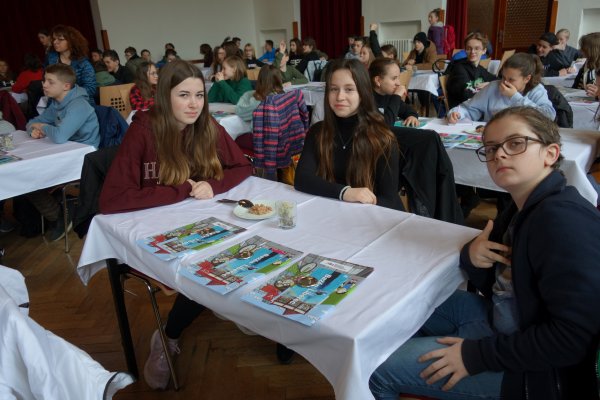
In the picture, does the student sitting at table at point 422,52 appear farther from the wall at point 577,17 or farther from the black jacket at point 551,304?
the black jacket at point 551,304

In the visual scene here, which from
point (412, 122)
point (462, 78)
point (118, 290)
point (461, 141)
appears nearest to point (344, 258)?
point (118, 290)

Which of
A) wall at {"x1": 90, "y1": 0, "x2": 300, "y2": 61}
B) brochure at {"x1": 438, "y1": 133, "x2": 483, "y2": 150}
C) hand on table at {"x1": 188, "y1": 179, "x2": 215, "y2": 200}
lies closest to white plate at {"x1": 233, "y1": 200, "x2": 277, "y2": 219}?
hand on table at {"x1": 188, "y1": 179, "x2": 215, "y2": 200}

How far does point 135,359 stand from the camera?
1.92m

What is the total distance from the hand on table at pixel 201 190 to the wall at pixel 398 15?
830 centimetres

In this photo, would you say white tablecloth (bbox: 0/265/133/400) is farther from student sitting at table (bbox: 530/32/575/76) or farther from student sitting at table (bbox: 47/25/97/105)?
student sitting at table (bbox: 530/32/575/76)

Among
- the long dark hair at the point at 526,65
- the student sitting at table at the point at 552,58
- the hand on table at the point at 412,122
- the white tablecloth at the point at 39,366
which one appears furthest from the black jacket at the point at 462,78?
the white tablecloth at the point at 39,366

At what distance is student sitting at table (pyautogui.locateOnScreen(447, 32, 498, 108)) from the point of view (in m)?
4.14

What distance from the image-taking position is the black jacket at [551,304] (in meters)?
0.90

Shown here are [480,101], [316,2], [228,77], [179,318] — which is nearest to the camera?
[179,318]

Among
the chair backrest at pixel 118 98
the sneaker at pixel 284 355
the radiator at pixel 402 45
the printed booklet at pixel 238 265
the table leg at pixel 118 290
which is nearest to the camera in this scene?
the printed booklet at pixel 238 265

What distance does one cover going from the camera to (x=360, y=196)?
164cm

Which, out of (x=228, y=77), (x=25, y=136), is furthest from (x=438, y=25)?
(x=25, y=136)

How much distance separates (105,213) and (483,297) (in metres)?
1.33

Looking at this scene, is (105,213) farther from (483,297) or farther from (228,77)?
(228,77)
